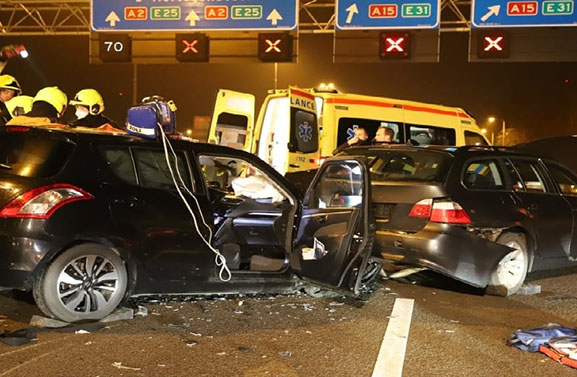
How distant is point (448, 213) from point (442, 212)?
57mm

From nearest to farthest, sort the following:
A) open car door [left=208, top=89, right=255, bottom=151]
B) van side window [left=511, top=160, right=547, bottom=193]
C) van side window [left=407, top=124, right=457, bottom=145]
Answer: van side window [left=511, top=160, right=547, bottom=193], open car door [left=208, top=89, right=255, bottom=151], van side window [left=407, top=124, right=457, bottom=145]

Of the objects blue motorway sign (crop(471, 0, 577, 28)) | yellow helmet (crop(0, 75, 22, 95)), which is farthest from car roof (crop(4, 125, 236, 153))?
blue motorway sign (crop(471, 0, 577, 28))

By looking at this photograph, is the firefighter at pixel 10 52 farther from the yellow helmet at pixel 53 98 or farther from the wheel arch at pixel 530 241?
the wheel arch at pixel 530 241

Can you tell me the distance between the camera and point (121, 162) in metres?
5.25

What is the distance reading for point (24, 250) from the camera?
4645 millimetres

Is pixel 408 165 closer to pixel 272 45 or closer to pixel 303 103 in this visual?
pixel 303 103

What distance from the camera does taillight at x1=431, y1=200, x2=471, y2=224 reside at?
604cm

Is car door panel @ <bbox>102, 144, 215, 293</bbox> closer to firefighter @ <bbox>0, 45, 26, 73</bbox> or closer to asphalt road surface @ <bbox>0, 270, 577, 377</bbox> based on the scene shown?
asphalt road surface @ <bbox>0, 270, 577, 377</bbox>

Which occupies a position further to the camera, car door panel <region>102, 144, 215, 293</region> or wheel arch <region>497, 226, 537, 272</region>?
wheel arch <region>497, 226, 537, 272</region>

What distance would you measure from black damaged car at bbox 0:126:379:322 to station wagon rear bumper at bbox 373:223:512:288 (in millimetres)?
924

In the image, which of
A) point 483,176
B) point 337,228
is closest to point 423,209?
point 483,176

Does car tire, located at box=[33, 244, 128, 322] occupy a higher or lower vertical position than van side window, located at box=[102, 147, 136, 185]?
lower

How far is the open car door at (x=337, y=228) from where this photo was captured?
17.0 ft

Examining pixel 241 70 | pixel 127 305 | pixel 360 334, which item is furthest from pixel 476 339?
pixel 241 70
